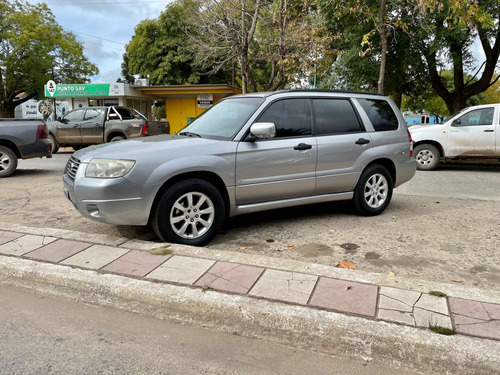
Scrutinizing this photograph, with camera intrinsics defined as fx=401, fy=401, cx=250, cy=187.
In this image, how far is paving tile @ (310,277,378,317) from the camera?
2.86m

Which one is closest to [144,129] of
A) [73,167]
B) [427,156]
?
[427,156]

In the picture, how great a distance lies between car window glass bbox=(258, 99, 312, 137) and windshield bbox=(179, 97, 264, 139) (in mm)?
190

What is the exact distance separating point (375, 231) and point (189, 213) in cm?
239

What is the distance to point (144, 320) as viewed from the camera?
302 cm

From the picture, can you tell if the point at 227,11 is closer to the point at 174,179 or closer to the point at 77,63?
the point at 174,179

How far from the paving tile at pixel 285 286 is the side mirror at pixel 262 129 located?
1617mm

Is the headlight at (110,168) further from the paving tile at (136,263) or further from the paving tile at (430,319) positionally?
the paving tile at (430,319)

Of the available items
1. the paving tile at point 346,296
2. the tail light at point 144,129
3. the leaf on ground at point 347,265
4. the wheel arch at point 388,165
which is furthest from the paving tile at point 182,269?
the tail light at point 144,129

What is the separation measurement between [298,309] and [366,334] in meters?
0.49

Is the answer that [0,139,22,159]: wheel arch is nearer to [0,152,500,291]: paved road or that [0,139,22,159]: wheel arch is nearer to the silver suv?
[0,152,500,291]: paved road

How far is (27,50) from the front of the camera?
96.7ft

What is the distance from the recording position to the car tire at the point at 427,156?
11.1 metres

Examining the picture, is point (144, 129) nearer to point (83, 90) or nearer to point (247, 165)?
point (83, 90)

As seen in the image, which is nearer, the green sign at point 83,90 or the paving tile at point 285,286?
the paving tile at point 285,286
